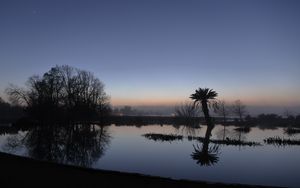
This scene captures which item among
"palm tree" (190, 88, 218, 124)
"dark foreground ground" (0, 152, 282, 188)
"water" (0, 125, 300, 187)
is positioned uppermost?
"palm tree" (190, 88, 218, 124)

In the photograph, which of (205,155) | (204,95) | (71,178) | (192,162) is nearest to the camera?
(71,178)

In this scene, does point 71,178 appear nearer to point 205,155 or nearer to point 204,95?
point 205,155

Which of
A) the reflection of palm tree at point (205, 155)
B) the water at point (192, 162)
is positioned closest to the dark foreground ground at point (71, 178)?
the water at point (192, 162)

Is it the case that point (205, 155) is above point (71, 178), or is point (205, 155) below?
below

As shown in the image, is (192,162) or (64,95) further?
(64,95)

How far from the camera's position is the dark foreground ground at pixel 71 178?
1260 cm

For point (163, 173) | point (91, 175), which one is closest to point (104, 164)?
point (163, 173)

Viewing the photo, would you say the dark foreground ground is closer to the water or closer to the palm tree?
the water

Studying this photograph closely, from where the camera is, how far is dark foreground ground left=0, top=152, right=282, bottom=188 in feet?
41.3

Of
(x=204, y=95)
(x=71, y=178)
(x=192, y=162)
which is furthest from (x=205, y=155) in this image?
(x=204, y=95)

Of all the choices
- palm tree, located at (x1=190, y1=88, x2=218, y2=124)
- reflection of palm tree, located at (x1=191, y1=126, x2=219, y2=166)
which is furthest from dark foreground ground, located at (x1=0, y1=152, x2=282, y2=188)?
palm tree, located at (x1=190, y1=88, x2=218, y2=124)

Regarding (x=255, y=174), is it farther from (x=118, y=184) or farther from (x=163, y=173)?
(x=118, y=184)

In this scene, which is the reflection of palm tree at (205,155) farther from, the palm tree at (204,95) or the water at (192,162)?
the palm tree at (204,95)

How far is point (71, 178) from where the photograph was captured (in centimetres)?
1376
